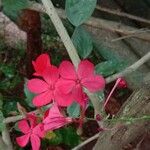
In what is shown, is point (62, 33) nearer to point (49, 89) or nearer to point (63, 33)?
point (63, 33)

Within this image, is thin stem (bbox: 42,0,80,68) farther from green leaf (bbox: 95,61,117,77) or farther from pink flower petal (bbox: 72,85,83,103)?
green leaf (bbox: 95,61,117,77)

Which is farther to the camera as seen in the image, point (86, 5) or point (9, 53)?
point (9, 53)

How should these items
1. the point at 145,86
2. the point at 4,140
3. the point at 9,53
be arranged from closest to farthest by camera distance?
1. the point at 145,86
2. the point at 4,140
3. the point at 9,53

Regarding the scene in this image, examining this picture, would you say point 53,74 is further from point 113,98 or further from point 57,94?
point 113,98

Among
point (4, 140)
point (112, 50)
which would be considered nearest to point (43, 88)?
point (4, 140)

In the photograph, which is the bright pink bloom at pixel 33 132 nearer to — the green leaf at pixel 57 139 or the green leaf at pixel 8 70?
the green leaf at pixel 57 139

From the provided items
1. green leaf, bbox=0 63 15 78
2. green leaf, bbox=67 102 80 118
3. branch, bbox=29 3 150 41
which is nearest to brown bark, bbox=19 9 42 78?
green leaf, bbox=0 63 15 78

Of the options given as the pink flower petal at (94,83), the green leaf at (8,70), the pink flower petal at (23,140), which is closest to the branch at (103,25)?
the pink flower petal at (23,140)

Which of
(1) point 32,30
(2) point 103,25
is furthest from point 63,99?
(1) point 32,30
